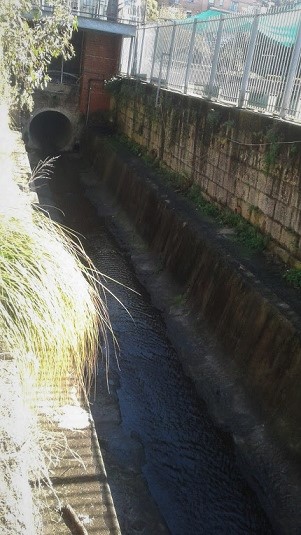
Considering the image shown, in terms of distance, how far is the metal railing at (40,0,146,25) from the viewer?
658 inches

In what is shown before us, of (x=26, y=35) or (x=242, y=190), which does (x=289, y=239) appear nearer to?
(x=242, y=190)

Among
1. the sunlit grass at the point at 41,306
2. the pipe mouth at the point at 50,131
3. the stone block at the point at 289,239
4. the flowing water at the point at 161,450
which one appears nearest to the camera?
the sunlit grass at the point at 41,306

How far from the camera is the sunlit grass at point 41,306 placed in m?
2.82

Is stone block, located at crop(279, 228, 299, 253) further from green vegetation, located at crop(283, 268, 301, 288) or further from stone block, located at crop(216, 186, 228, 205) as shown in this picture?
stone block, located at crop(216, 186, 228, 205)

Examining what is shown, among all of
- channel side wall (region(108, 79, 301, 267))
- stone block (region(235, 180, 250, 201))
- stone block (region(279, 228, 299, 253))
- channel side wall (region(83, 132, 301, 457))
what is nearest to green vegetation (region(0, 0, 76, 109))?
channel side wall (region(108, 79, 301, 267))

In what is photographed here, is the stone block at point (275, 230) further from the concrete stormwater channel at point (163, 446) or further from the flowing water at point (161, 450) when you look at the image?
the flowing water at point (161, 450)

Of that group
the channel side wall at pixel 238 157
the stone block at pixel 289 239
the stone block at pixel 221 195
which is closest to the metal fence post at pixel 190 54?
the channel side wall at pixel 238 157

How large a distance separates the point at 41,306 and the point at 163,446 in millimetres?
3557

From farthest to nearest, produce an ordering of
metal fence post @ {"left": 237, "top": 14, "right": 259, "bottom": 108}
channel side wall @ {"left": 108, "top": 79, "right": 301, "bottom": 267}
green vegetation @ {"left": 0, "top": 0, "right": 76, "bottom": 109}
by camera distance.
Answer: metal fence post @ {"left": 237, "top": 14, "right": 259, "bottom": 108}
channel side wall @ {"left": 108, "top": 79, "right": 301, "bottom": 267}
green vegetation @ {"left": 0, "top": 0, "right": 76, "bottom": 109}

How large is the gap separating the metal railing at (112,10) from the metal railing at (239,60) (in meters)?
2.89

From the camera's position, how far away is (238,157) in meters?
8.80

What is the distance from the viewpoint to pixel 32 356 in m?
2.82

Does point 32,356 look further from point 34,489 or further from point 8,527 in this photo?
point 8,527

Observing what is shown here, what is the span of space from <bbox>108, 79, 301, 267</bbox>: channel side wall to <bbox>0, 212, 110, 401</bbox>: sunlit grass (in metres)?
4.50
